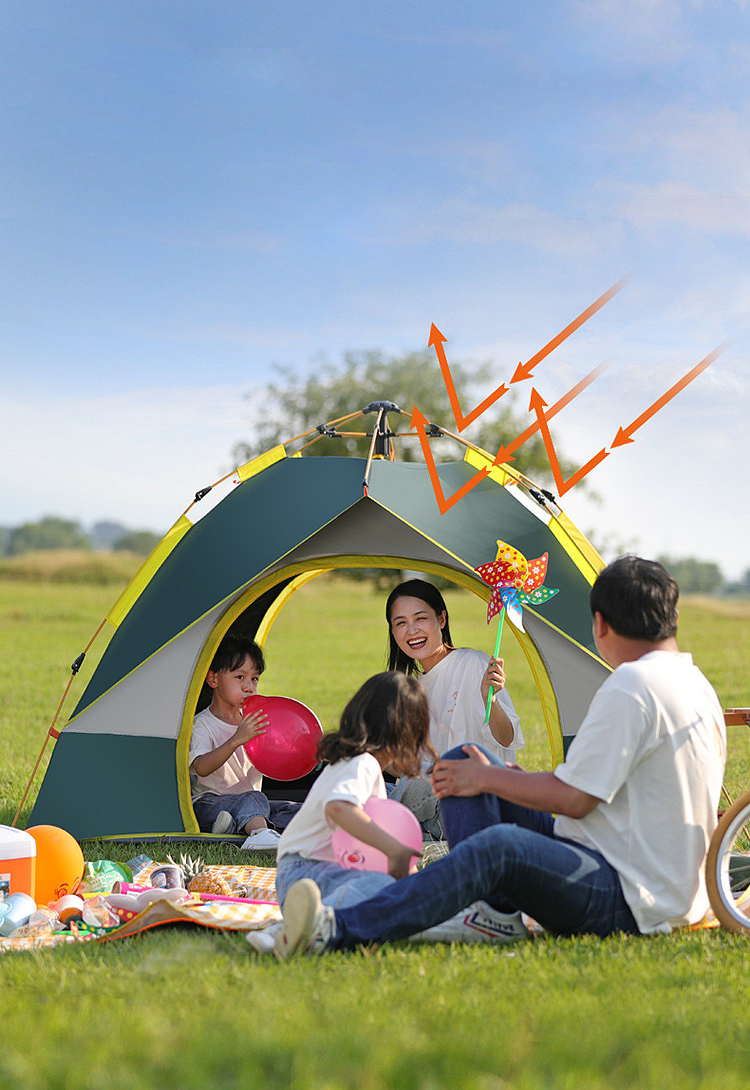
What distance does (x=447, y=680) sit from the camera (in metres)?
4.36

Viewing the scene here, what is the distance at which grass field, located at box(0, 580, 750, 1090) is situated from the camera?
6.40 feet

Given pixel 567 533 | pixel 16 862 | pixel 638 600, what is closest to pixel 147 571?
pixel 16 862

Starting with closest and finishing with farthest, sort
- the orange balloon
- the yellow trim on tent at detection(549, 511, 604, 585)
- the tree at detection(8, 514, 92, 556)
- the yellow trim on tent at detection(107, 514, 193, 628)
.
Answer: the orange balloon → the yellow trim on tent at detection(549, 511, 604, 585) → the yellow trim on tent at detection(107, 514, 193, 628) → the tree at detection(8, 514, 92, 556)

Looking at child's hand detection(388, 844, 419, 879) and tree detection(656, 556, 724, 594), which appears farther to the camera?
tree detection(656, 556, 724, 594)

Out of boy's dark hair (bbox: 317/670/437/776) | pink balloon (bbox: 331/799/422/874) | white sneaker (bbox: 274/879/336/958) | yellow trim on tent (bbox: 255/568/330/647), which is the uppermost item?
yellow trim on tent (bbox: 255/568/330/647)

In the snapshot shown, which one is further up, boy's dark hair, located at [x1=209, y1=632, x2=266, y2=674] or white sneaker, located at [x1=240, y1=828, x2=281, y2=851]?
boy's dark hair, located at [x1=209, y1=632, x2=266, y2=674]

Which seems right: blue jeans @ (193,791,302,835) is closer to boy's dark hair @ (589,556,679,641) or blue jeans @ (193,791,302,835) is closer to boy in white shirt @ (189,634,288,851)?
boy in white shirt @ (189,634,288,851)

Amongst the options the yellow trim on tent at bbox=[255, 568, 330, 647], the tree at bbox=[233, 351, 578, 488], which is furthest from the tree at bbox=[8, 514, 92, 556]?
the yellow trim on tent at bbox=[255, 568, 330, 647]

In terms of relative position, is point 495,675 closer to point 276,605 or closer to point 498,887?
point 498,887

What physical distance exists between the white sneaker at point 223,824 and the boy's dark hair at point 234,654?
0.65 m

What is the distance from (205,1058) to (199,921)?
35.3 inches

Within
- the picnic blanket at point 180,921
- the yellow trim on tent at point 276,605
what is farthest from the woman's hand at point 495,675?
the yellow trim on tent at point 276,605

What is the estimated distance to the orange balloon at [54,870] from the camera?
3486 millimetres

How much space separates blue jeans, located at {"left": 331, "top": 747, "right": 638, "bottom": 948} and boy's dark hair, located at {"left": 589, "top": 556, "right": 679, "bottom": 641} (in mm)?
552
